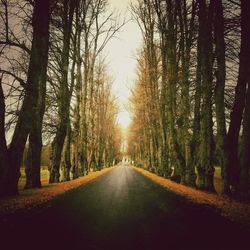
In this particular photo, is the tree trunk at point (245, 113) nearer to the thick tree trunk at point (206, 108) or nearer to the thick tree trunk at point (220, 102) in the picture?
the thick tree trunk at point (220, 102)

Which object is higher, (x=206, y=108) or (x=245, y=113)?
(x=206, y=108)

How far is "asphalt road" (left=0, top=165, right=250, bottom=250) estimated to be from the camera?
424cm

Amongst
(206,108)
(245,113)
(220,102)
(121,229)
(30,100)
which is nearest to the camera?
(121,229)

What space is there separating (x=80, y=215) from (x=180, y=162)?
1163 centimetres

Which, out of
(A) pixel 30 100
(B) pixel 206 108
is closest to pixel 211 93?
(B) pixel 206 108

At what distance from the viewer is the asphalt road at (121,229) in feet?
13.9

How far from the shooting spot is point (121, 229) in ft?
16.9

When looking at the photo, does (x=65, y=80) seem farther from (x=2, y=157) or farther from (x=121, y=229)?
(x=121, y=229)

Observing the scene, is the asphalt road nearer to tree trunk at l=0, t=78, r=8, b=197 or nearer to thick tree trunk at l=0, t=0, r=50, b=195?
tree trunk at l=0, t=78, r=8, b=197

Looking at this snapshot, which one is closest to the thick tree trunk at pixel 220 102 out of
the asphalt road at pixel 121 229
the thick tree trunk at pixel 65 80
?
the asphalt road at pixel 121 229

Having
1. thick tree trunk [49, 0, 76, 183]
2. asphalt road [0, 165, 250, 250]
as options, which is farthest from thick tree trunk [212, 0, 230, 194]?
thick tree trunk [49, 0, 76, 183]

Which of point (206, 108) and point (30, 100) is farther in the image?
point (206, 108)

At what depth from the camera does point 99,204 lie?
8.27m

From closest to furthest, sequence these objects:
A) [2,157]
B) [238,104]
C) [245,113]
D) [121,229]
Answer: [121,229] < [2,157] < [245,113] < [238,104]
